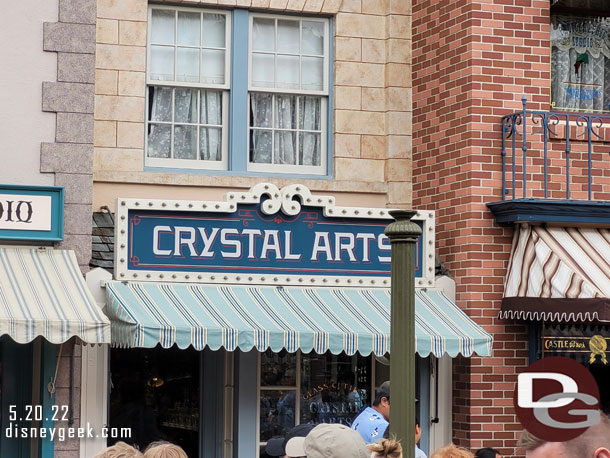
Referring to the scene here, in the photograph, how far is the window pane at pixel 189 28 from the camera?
Result: 34.7ft

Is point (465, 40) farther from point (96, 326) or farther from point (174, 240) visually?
point (96, 326)

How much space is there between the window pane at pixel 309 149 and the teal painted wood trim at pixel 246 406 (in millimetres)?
2024

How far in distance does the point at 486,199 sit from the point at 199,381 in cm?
349

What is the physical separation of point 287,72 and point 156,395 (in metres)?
3.52

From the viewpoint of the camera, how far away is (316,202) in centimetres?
1003

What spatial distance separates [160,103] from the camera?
10492 millimetres

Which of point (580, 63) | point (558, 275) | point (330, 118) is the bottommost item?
point (558, 275)

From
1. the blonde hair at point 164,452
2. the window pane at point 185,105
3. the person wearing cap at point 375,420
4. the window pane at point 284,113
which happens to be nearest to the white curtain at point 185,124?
the window pane at point 185,105

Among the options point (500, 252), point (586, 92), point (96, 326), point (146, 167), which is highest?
point (586, 92)

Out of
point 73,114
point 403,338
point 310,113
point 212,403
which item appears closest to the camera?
point 403,338

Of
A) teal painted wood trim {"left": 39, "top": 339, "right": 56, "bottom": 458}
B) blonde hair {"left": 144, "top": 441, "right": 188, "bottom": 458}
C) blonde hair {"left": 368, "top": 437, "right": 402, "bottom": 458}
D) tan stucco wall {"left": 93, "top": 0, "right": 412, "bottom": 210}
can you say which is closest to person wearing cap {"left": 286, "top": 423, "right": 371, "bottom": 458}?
blonde hair {"left": 368, "top": 437, "right": 402, "bottom": 458}

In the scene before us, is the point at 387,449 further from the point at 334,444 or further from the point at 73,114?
the point at 73,114

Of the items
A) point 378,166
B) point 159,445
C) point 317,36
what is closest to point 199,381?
point 378,166

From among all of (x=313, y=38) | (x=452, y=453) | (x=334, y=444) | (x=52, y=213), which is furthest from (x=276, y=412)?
(x=334, y=444)
